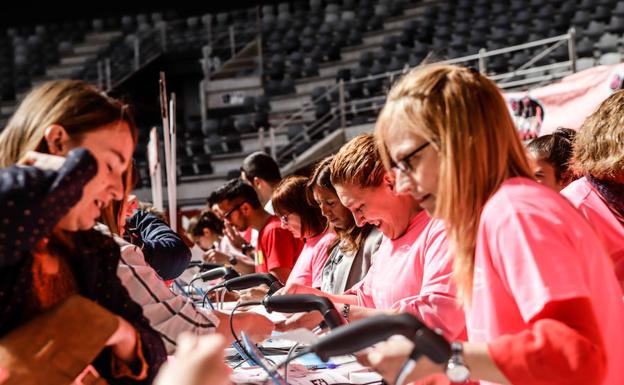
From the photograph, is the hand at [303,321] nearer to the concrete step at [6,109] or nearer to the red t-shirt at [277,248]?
the red t-shirt at [277,248]

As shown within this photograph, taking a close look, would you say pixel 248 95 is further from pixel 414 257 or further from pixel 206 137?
pixel 414 257

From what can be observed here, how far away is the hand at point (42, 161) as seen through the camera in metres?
0.94

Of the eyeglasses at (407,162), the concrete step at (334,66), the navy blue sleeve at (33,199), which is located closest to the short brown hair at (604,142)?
the eyeglasses at (407,162)

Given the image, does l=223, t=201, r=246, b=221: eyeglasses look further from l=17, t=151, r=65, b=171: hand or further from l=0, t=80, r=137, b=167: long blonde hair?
l=17, t=151, r=65, b=171: hand

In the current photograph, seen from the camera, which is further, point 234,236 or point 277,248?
point 234,236

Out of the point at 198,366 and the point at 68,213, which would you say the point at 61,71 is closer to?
the point at 68,213

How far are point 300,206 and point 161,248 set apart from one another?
0.65 meters

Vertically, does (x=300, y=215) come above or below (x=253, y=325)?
below

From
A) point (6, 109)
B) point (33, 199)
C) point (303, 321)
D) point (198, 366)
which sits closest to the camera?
point (198, 366)

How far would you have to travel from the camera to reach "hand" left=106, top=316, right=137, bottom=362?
1053 mm

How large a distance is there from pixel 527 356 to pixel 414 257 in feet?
2.54

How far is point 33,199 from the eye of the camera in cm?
89

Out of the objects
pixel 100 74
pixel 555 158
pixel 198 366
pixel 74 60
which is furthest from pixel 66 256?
pixel 74 60

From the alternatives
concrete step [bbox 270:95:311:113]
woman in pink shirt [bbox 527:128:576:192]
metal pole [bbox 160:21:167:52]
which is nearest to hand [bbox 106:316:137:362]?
woman in pink shirt [bbox 527:128:576:192]
